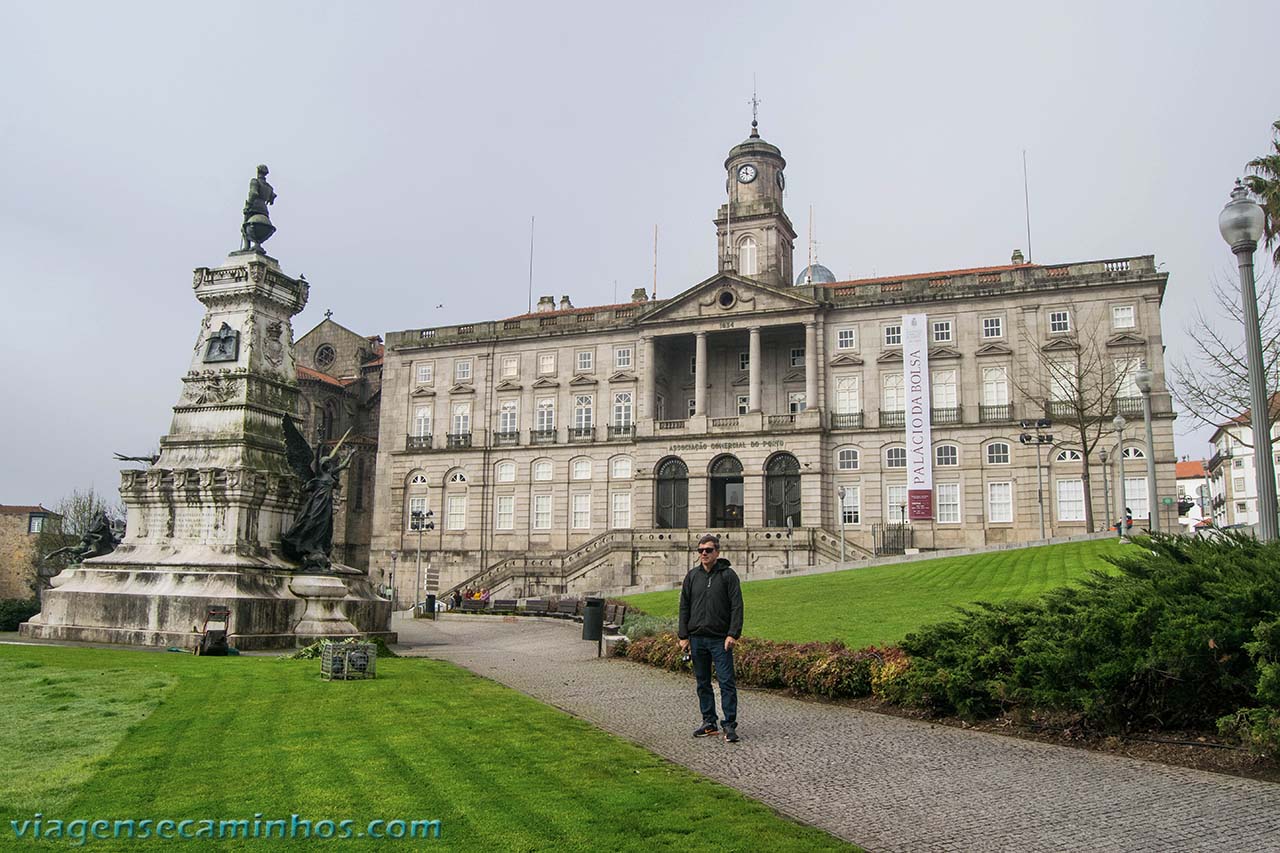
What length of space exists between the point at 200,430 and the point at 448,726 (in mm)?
15695

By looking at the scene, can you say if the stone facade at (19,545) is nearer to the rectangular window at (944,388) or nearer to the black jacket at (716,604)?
the rectangular window at (944,388)

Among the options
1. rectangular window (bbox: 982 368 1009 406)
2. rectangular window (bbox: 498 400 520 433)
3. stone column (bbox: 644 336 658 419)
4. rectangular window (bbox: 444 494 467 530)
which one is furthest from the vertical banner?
rectangular window (bbox: 444 494 467 530)

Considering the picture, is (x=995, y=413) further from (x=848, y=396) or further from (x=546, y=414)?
(x=546, y=414)

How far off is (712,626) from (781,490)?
4301 cm

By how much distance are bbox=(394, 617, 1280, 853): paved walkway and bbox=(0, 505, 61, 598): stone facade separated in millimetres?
65011

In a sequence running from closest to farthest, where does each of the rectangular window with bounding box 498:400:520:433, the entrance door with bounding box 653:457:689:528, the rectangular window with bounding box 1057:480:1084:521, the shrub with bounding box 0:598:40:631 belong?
the shrub with bounding box 0:598:40:631
the rectangular window with bounding box 1057:480:1084:521
the entrance door with bounding box 653:457:689:528
the rectangular window with bounding box 498:400:520:433

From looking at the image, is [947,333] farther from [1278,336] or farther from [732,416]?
[1278,336]

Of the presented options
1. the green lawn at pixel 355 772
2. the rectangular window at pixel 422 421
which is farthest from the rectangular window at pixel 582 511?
the green lawn at pixel 355 772

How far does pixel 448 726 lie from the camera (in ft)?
34.1

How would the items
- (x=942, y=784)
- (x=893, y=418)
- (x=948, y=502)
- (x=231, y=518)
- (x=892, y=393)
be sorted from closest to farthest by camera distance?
(x=942, y=784)
(x=231, y=518)
(x=948, y=502)
(x=893, y=418)
(x=892, y=393)

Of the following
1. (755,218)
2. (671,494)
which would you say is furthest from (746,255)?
(671,494)

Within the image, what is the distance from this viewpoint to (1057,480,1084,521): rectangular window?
48375 millimetres

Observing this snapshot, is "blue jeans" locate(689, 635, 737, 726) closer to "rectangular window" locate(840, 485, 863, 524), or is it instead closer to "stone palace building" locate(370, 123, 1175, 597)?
"stone palace building" locate(370, 123, 1175, 597)

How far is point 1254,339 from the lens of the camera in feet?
37.1
